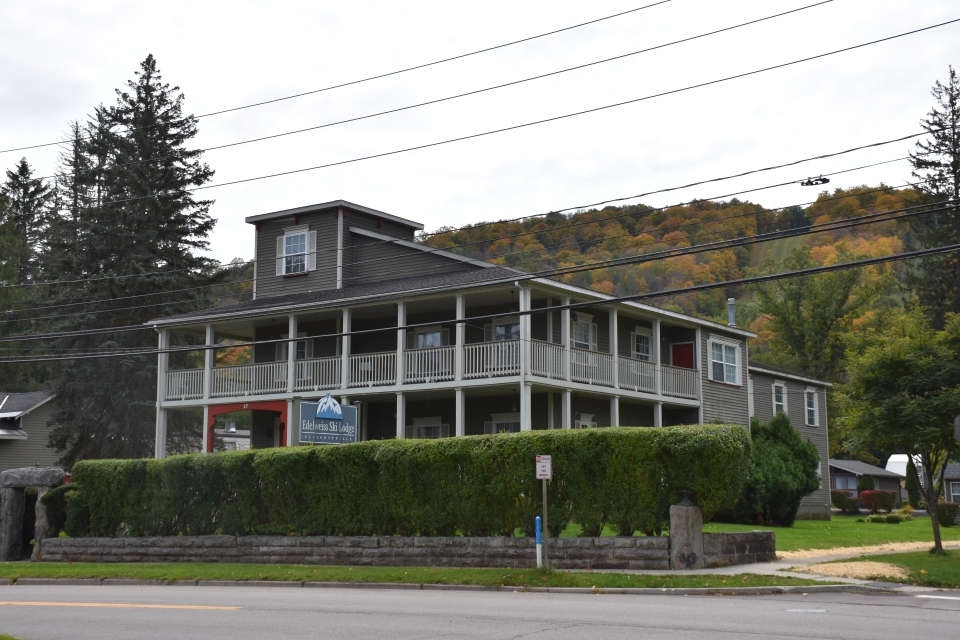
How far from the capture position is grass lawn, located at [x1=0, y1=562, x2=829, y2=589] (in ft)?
51.6

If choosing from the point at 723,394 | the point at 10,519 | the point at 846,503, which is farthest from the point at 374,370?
the point at 846,503

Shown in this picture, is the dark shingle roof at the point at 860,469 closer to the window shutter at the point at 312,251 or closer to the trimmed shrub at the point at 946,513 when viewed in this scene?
the trimmed shrub at the point at 946,513

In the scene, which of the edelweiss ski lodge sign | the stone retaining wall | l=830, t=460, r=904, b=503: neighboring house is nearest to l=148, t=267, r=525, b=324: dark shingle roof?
the edelweiss ski lodge sign

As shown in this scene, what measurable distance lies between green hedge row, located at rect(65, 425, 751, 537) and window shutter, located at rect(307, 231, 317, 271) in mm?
12915

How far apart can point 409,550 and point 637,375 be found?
14.2 metres

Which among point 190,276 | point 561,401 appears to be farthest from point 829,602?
point 190,276

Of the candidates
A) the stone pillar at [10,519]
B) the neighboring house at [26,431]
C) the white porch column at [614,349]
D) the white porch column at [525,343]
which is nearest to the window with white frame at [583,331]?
the white porch column at [614,349]

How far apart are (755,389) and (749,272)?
78.4 feet

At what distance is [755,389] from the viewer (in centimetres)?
3959

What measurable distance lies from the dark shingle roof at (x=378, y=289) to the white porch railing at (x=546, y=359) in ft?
7.20

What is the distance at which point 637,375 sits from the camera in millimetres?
32156

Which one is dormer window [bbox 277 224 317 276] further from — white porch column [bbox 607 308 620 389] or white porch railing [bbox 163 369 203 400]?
white porch column [bbox 607 308 620 389]

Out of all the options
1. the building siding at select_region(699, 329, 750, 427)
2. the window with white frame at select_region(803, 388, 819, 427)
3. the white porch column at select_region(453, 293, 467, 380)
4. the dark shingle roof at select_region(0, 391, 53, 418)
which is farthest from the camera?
the dark shingle roof at select_region(0, 391, 53, 418)

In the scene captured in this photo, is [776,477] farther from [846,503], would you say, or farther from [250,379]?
[846,503]
